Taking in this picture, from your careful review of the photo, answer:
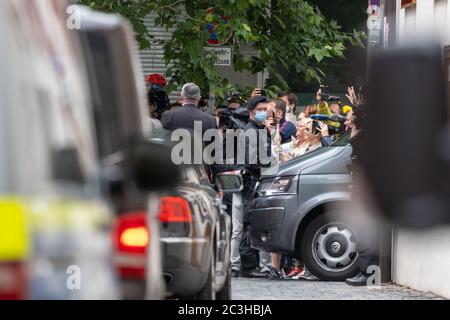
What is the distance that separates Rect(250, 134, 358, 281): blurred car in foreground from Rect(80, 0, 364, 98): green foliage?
723cm

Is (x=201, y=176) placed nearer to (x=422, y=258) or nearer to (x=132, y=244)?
(x=422, y=258)

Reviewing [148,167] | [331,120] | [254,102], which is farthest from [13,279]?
[331,120]

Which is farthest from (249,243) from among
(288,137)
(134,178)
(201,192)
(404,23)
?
(134,178)

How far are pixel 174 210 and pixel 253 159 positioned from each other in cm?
711

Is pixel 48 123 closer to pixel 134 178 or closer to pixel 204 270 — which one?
pixel 134 178

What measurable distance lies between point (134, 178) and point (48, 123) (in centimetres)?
35

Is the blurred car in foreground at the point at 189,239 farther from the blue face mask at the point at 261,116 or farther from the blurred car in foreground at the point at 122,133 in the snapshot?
the blue face mask at the point at 261,116

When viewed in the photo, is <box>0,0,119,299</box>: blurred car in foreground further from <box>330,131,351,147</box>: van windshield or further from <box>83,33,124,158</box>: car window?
<box>330,131,351,147</box>: van windshield

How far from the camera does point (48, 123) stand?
3.41m

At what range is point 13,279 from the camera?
10.4 ft

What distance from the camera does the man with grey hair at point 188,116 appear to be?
53.6 feet

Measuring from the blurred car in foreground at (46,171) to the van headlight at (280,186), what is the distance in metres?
12.8

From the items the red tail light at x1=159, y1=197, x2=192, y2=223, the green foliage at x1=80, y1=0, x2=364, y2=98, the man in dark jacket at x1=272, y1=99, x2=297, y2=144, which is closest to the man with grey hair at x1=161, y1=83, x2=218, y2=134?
the man in dark jacket at x1=272, y1=99, x2=297, y2=144

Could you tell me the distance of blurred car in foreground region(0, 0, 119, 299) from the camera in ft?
10.5
